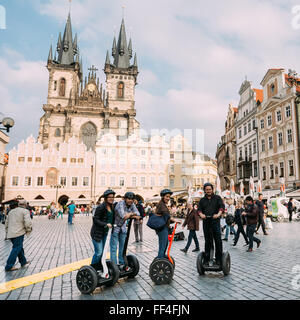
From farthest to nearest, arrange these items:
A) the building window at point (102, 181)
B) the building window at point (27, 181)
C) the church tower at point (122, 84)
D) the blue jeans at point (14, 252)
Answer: the church tower at point (122, 84) < the building window at point (102, 181) < the building window at point (27, 181) < the blue jeans at point (14, 252)

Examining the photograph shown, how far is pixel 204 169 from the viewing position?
183ft

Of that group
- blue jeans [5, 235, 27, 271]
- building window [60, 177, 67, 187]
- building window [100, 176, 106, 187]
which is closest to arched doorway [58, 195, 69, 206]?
building window [60, 177, 67, 187]

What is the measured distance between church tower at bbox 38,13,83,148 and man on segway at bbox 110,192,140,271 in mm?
54929

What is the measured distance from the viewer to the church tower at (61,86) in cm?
5928

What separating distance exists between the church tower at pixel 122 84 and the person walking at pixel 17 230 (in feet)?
182

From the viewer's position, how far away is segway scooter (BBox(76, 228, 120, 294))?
4.27 metres

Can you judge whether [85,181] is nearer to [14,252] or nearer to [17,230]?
[17,230]

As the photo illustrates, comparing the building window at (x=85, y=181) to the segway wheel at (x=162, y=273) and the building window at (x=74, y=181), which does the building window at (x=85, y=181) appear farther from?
the segway wheel at (x=162, y=273)

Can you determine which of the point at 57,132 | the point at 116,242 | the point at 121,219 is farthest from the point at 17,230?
the point at 57,132

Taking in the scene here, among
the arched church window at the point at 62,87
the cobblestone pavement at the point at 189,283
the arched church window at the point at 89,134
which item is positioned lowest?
the cobblestone pavement at the point at 189,283

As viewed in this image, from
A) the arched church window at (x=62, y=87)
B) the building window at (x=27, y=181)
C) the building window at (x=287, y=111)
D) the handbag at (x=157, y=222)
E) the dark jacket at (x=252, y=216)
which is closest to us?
the handbag at (x=157, y=222)

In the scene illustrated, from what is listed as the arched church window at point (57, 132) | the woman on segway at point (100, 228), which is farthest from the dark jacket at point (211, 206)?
the arched church window at point (57, 132)
